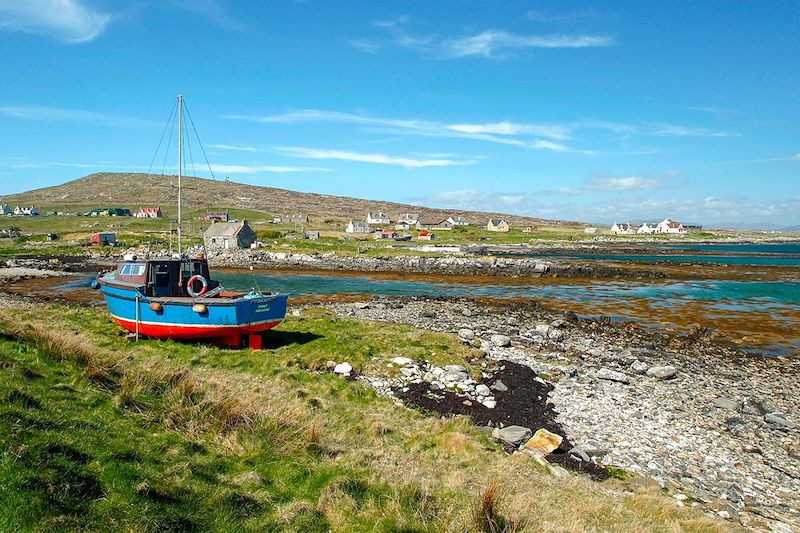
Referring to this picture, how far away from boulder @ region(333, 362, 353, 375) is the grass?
12.3 feet

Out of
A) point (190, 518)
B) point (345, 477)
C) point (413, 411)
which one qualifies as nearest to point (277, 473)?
point (345, 477)

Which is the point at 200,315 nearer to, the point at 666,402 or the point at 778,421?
the point at 666,402

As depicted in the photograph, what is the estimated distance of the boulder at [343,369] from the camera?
1818 centimetres

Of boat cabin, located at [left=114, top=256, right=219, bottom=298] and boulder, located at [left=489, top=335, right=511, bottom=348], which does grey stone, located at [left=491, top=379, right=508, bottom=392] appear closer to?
boulder, located at [left=489, top=335, right=511, bottom=348]

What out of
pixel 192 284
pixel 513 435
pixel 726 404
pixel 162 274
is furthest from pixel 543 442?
pixel 162 274

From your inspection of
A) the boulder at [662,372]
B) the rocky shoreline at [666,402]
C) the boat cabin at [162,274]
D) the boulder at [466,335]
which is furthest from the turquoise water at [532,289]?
the boulder at [662,372]

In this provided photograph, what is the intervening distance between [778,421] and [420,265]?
58.4 m

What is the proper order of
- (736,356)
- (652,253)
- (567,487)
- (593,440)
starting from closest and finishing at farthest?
(567,487)
(593,440)
(736,356)
(652,253)

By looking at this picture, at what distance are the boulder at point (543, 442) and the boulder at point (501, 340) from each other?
11308mm

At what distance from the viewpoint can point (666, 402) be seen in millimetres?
16969

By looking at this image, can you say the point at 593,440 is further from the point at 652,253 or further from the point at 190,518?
the point at 652,253

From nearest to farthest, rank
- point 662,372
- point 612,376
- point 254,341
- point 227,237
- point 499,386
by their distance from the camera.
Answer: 1. point 499,386
2. point 612,376
3. point 662,372
4. point 254,341
5. point 227,237

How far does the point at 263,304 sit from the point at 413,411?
361 inches

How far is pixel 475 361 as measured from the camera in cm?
2053
